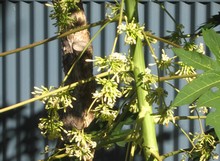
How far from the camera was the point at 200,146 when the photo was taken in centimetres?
171

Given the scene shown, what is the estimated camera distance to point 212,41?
1515 millimetres

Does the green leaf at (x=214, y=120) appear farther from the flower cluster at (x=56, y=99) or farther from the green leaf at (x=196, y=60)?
the flower cluster at (x=56, y=99)

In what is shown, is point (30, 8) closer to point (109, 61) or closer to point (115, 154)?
point (115, 154)

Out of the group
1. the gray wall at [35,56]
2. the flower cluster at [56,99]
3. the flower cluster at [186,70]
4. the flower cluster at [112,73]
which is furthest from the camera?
the gray wall at [35,56]

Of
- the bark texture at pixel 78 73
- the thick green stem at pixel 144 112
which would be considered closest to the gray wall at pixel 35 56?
the bark texture at pixel 78 73

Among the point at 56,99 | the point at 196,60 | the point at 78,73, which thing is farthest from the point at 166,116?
the point at 78,73

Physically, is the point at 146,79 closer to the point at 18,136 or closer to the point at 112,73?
the point at 112,73

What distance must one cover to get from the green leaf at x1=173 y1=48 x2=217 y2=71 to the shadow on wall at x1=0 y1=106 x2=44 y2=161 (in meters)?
3.24

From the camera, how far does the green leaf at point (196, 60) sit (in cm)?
150

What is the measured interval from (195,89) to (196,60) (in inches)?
4.8

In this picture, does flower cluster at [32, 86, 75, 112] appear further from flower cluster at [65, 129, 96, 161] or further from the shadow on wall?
the shadow on wall

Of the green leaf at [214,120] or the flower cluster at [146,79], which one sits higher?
the flower cluster at [146,79]

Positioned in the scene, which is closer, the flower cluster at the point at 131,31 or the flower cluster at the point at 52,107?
the flower cluster at the point at 131,31

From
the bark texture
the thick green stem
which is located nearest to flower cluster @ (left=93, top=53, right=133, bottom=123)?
the thick green stem
